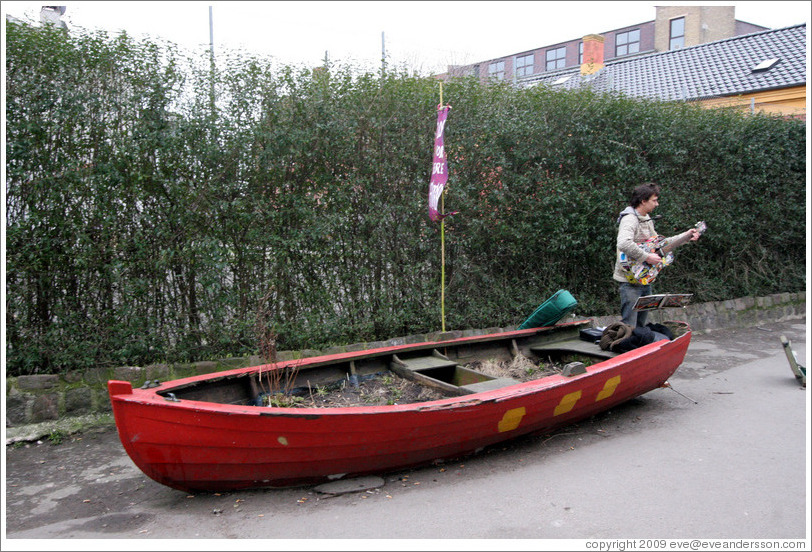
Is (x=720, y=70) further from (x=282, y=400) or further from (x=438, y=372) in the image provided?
(x=282, y=400)

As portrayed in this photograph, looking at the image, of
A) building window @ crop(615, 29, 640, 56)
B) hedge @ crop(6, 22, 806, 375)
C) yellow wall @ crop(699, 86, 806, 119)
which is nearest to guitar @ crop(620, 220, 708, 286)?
hedge @ crop(6, 22, 806, 375)

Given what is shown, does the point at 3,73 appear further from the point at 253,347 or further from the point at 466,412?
the point at 466,412

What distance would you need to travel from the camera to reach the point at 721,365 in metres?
7.87

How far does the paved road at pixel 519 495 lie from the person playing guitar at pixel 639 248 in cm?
144

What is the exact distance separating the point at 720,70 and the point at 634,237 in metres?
18.4

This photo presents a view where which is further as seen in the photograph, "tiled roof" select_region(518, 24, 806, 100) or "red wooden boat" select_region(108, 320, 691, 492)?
"tiled roof" select_region(518, 24, 806, 100)

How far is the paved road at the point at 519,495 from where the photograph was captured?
3.56 metres

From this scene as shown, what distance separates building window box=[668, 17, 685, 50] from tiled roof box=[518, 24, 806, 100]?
12371 millimetres

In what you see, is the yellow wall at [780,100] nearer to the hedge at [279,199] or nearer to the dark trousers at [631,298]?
the hedge at [279,199]

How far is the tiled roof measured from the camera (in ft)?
61.3

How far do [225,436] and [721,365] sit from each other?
22.7ft

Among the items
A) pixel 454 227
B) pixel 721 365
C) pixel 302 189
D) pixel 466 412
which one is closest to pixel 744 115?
pixel 721 365

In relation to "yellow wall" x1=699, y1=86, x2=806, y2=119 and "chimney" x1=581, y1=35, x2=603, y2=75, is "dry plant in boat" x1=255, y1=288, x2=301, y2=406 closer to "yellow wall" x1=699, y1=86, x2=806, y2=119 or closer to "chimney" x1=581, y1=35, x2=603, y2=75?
"yellow wall" x1=699, y1=86, x2=806, y2=119

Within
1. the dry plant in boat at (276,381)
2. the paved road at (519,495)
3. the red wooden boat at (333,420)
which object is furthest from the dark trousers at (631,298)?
the dry plant in boat at (276,381)
